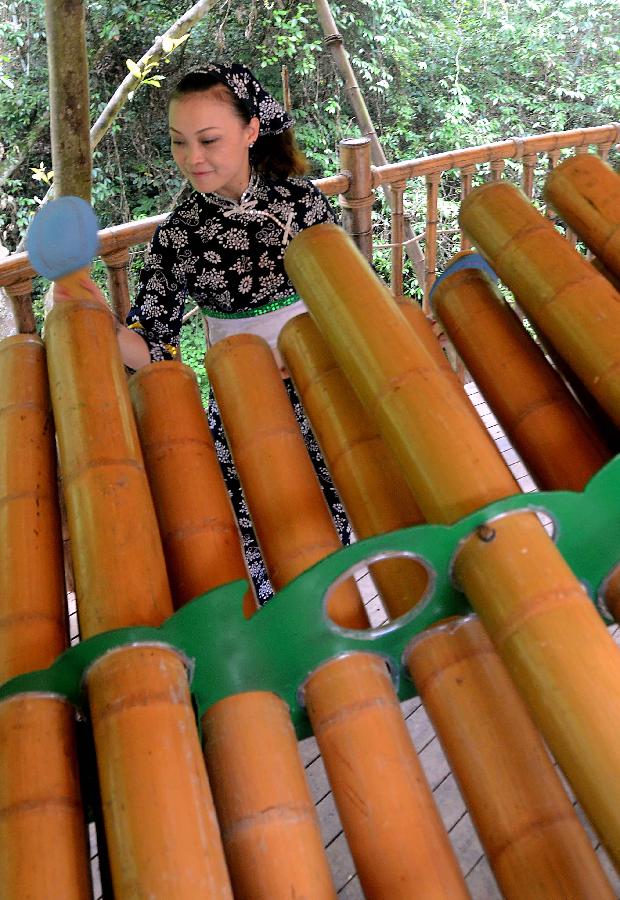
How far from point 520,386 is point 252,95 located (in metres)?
0.72

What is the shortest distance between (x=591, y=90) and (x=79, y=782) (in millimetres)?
7763

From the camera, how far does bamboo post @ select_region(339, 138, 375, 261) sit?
6.21 ft

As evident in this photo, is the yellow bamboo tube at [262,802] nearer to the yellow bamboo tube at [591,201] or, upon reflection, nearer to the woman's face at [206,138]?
the yellow bamboo tube at [591,201]

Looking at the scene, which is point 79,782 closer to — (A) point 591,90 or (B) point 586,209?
(B) point 586,209

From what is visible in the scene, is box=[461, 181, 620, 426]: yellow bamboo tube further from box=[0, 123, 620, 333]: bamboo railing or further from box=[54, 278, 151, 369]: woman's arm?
box=[0, 123, 620, 333]: bamboo railing

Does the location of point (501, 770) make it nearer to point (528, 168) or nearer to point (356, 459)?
point (356, 459)

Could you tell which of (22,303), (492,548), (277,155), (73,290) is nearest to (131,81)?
(22,303)

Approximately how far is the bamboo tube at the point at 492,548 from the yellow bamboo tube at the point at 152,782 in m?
0.22

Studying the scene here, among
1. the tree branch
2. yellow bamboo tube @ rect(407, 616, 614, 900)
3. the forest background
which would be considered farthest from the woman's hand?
the forest background

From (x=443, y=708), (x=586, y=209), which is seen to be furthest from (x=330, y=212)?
(x=443, y=708)

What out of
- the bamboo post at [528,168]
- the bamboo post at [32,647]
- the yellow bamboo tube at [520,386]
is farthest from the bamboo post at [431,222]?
the bamboo post at [32,647]

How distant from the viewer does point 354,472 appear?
0.74 m

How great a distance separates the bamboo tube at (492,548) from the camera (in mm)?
477

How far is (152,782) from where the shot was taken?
1.61 feet
